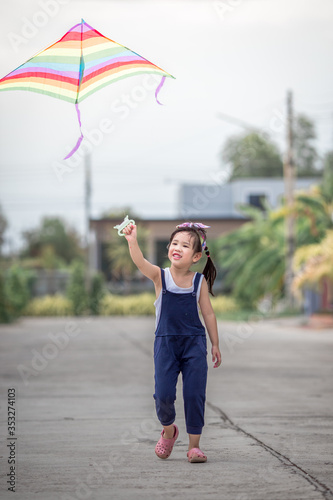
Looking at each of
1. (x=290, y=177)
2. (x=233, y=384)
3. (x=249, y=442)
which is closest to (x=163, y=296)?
(x=249, y=442)

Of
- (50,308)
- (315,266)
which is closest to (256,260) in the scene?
(315,266)

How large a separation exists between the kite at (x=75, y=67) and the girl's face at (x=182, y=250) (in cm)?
118

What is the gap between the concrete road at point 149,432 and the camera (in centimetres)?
500

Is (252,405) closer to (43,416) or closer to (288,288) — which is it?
(43,416)

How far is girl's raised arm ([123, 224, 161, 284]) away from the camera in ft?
18.3

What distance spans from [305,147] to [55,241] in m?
25.1

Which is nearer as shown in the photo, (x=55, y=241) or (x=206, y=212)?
(x=206, y=212)

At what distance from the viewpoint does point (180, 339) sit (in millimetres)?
5746

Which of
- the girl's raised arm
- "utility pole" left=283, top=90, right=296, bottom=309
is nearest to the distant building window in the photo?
"utility pole" left=283, top=90, right=296, bottom=309

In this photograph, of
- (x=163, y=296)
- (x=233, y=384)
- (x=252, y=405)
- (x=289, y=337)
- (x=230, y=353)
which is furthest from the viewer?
(x=289, y=337)

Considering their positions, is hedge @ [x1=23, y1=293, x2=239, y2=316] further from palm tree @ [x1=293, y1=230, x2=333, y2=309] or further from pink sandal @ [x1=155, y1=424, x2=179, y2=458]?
pink sandal @ [x1=155, y1=424, x2=179, y2=458]

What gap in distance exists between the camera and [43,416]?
313 inches

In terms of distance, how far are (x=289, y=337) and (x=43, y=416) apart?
41.1 feet

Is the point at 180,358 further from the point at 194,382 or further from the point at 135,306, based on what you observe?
the point at 135,306
